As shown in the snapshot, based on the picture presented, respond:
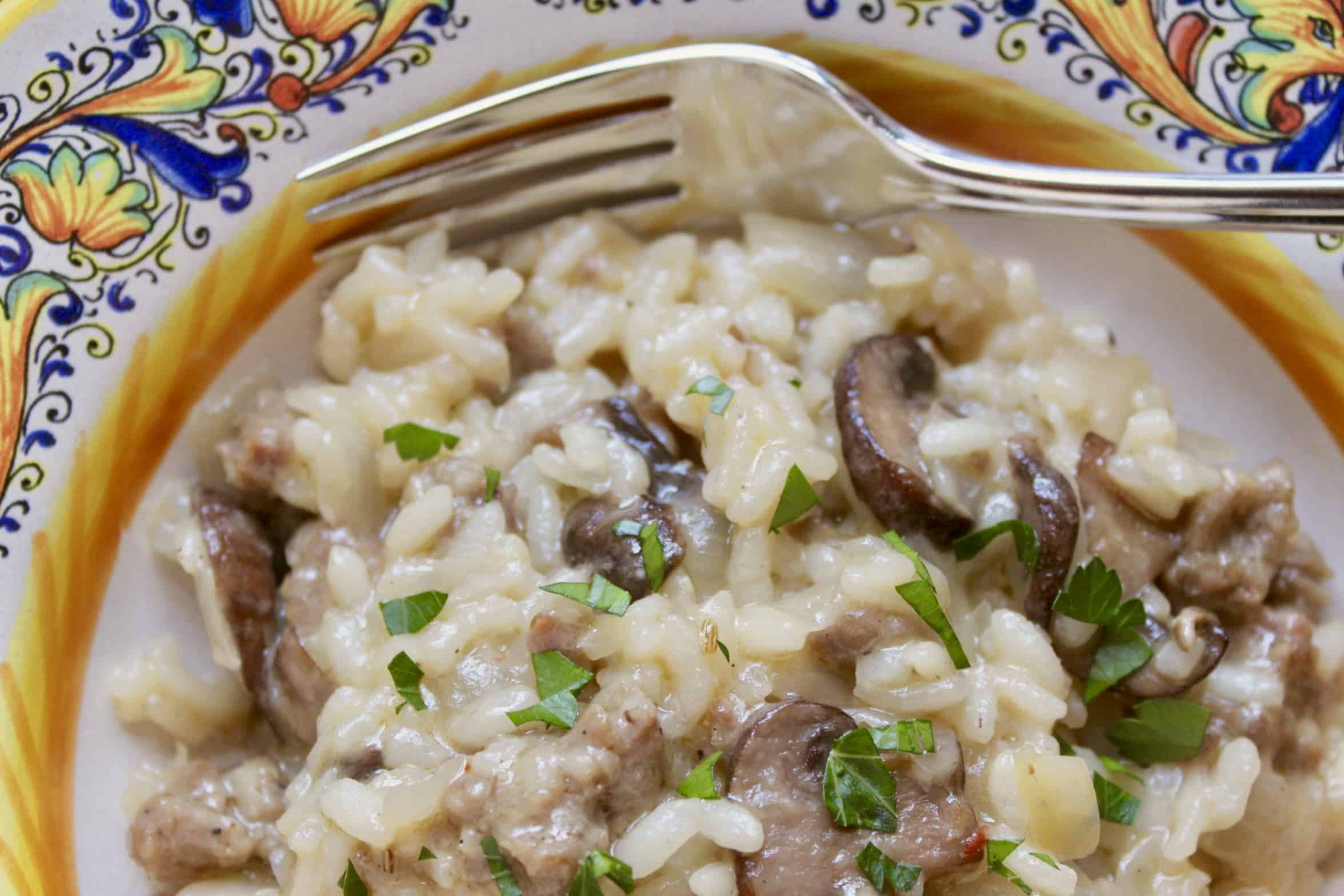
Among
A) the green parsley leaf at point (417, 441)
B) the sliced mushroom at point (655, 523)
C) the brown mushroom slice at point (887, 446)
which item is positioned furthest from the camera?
the green parsley leaf at point (417, 441)

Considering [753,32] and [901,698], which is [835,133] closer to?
[753,32]

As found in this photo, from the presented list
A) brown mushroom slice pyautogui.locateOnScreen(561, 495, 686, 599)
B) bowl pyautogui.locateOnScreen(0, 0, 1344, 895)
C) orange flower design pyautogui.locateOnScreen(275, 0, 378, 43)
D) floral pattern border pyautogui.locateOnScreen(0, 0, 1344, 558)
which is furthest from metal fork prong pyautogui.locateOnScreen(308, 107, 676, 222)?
brown mushroom slice pyautogui.locateOnScreen(561, 495, 686, 599)

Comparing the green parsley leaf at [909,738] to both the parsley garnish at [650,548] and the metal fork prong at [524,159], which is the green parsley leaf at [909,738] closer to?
the parsley garnish at [650,548]

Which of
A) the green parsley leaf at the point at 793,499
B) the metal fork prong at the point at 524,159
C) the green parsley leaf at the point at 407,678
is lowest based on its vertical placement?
the green parsley leaf at the point at 407,678

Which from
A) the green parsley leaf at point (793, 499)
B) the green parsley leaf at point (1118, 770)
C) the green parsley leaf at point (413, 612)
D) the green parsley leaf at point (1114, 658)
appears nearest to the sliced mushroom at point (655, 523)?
the green parsley leaf at point (793, 499)

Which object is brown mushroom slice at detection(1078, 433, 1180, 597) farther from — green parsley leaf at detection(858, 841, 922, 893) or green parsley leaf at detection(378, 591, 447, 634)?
green parsley leaf at detection(378, 591, 447, 634)

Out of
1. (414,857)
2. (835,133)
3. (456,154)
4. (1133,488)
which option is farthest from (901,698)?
(456,154)
